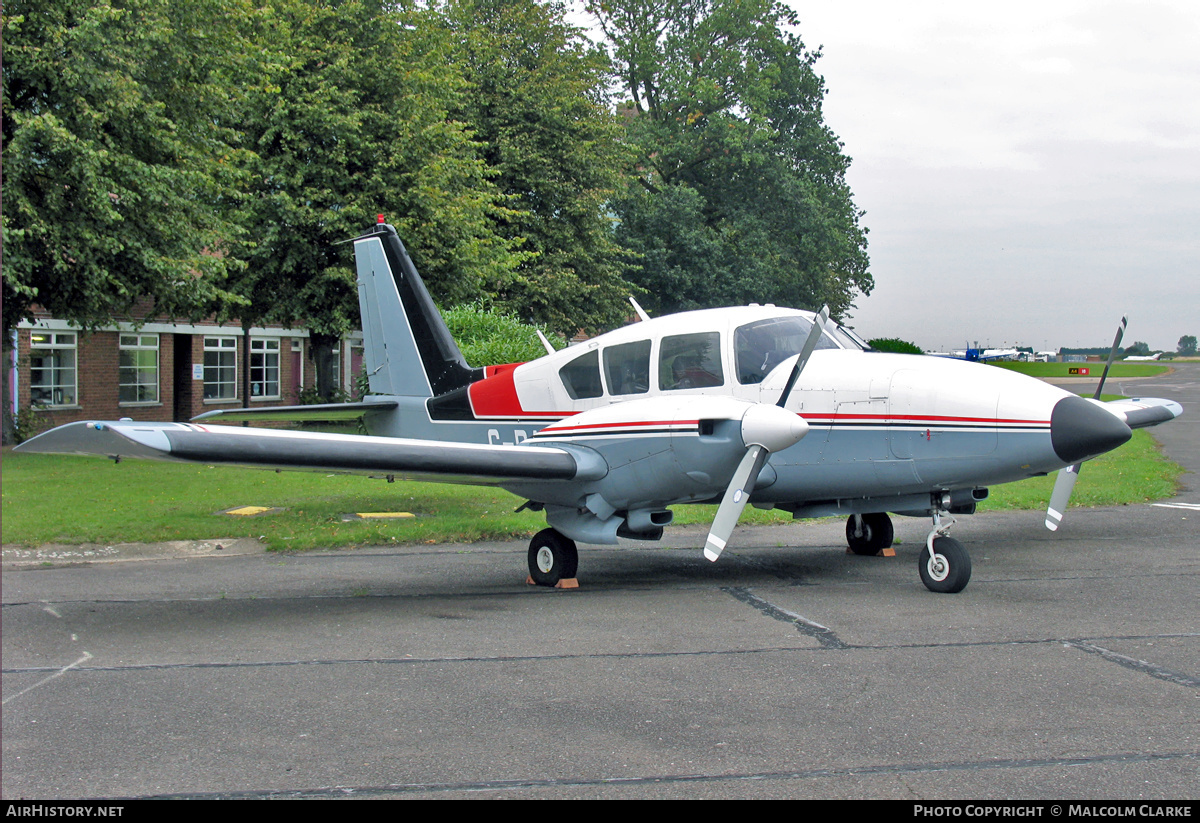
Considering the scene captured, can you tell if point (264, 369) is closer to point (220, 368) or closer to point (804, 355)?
point (220, 368)

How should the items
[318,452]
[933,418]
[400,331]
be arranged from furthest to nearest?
[400,331], [933,418], [318,452]

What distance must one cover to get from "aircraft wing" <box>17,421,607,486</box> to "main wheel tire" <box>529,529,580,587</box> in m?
0.85

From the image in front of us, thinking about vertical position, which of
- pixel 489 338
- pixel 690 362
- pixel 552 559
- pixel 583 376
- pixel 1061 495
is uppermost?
pixel 489 338

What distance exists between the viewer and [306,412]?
11.9 m

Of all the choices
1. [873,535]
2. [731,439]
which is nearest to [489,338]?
[873,535]

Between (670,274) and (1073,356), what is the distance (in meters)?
78.0

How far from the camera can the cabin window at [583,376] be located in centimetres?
984

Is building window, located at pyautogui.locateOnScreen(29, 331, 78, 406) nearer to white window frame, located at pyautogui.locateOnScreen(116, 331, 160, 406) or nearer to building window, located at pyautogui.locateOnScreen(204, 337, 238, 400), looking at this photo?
white window frame, located at pyautogui.locateOnScreen(116, 331, 160, 406)

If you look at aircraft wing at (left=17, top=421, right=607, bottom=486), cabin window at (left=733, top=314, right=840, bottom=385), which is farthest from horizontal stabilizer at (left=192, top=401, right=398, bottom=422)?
cabin window at (left=733, top=314, right=840, bottom=385)

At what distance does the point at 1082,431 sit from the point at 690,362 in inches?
134

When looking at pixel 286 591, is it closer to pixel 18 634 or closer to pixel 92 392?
A: pixel 18 634

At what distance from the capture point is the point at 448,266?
25.5m

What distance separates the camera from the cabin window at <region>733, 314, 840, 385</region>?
8.92 m

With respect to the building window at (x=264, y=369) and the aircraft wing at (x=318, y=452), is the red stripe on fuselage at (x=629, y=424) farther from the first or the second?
the building window at (x=264, y=369)
